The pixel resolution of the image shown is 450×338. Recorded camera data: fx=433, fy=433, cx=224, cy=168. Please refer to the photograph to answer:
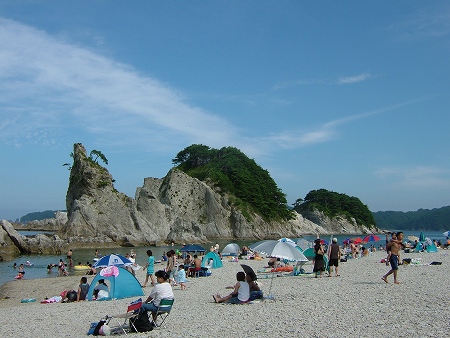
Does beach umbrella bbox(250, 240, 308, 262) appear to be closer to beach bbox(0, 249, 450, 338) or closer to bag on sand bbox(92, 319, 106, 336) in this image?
beach bbox(0, 249, 450, 338)

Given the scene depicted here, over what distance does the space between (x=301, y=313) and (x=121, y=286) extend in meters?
8.55

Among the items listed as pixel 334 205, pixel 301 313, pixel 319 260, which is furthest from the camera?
pixel 334 205

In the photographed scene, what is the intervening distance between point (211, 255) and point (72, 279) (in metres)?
9.45

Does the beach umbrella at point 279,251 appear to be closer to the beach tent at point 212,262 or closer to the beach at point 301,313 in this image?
the beach at point 301,313

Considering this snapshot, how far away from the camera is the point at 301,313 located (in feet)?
37.9

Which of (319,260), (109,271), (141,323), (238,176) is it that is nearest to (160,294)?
(141,323)

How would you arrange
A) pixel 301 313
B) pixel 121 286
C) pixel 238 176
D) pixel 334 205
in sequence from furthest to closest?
1. pixel 334 205
2. pixel 238 176
3. pixel 121 286
4. pixel 301 313

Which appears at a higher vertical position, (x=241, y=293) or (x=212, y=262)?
(x=241, y=293)

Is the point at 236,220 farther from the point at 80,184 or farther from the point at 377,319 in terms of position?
the point at 377,319

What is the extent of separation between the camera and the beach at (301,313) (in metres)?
9.77

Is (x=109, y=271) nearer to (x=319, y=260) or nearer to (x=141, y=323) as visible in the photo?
(x=141, y=323)

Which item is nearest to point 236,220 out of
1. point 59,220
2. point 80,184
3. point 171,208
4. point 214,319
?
point 171,208

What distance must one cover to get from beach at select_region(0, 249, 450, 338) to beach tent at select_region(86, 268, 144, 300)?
1.89ft

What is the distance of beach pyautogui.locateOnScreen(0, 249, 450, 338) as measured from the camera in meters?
9.77
